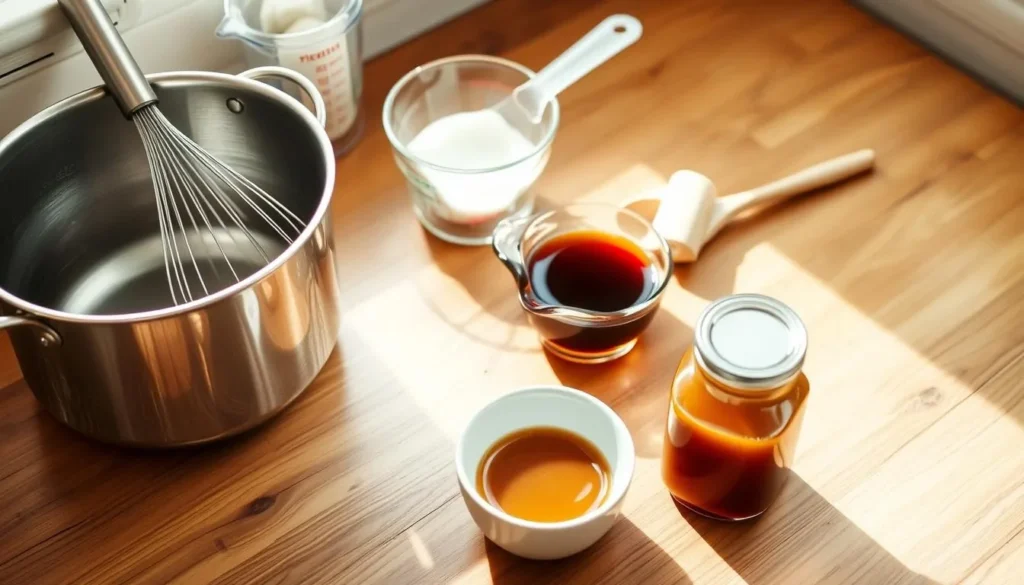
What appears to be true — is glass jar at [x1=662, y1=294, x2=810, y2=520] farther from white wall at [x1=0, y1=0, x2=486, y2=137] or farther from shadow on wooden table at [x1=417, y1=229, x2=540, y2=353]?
white wall at [x1=0, y1=0, x2=486, y2=137]

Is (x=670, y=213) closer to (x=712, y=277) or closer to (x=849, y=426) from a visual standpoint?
(x=712, y=277)

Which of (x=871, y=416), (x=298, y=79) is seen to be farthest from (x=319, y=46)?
(x=871, y=416)

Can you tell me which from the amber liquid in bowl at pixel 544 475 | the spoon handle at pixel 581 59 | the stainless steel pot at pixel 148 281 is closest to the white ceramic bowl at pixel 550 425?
the amber liquid in bowl at pixel 544 475

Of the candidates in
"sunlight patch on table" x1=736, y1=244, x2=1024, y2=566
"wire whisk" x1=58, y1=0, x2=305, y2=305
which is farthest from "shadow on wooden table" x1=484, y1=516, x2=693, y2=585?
"wire whisk" x1=58, y1=0, x2=305, y2=305

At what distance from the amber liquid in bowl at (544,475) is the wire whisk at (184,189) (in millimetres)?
187

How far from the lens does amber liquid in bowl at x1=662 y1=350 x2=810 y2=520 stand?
0.57 meters

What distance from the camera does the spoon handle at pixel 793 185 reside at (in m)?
0.77

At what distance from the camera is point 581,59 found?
0.78 m

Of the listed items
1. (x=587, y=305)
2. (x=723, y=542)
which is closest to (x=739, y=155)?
(x=587, y=305)

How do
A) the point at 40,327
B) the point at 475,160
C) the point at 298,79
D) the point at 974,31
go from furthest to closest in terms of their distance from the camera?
1. the point at 974,31
2. the point at 475,160
3. the point at 298,79
4. the point at 40,327

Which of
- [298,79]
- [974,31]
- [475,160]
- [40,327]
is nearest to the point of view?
[40,327]

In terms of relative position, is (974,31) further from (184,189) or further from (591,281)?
(184,189)

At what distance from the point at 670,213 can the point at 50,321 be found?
15.9 inches

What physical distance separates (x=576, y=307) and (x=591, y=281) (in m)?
0.03
